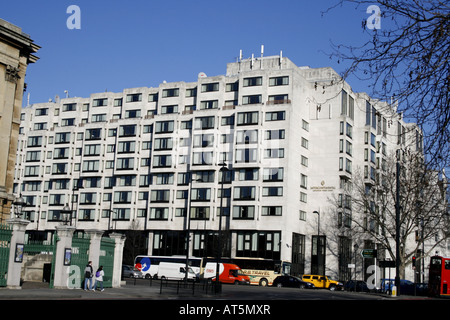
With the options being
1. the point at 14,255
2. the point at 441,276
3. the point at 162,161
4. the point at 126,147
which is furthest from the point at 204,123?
the point at 14,255

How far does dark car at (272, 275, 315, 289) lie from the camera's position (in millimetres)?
65688

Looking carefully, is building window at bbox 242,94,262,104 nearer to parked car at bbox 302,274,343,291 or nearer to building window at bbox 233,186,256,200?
building window at bbox 233,186,256,200

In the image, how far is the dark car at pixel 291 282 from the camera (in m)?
65.7

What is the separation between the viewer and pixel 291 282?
6631cm

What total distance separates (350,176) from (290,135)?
13.7 meters

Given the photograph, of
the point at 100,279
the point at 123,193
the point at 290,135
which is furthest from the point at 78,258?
the point at 123,193

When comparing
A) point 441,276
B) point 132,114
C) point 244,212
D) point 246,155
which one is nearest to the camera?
point 441,276

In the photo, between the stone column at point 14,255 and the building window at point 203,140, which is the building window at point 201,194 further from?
the stone column at point 14,255

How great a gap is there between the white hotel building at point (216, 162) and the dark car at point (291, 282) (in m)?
13.9

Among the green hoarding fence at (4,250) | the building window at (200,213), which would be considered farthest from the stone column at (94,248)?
the building window at (200,213)

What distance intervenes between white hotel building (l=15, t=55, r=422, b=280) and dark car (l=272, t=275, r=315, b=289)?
13.9 m

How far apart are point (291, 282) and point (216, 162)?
86.3 feet

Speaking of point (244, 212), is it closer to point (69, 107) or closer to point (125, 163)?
point (125, 163)

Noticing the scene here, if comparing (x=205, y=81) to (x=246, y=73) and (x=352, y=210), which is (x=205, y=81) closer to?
(x=246, y=73)
